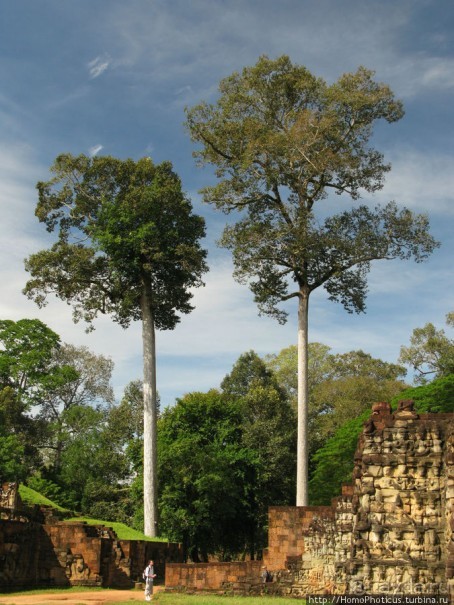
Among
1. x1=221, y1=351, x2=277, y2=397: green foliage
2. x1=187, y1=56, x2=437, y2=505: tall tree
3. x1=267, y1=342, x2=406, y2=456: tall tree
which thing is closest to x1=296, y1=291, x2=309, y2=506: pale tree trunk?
x1=187, y1=56, x2=437, y2=505: tall tree

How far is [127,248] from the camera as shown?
2734 cm

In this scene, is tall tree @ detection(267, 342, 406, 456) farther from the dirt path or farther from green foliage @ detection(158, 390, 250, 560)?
the dirt path

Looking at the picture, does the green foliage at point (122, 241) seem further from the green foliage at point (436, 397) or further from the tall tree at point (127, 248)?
the green foliage at point (436, 397)

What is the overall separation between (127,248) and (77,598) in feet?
45.6

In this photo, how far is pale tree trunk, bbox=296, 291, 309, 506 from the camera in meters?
22.0

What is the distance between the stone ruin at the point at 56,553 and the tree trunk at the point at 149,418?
341 cm

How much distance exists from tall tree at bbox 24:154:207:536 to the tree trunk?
4cm

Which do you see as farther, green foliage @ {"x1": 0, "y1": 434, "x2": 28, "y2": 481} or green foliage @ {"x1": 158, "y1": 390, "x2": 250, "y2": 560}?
green foliage @ {"x1": 0, "y1": 434, "x2": 28, "y2": 481}

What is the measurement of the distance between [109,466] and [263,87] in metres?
23.6

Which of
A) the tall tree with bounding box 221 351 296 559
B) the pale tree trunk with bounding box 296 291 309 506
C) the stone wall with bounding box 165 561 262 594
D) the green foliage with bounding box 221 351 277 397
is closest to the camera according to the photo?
the stone wall with bounding box 165 561 262 594

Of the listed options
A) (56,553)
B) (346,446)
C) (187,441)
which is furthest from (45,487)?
(56,553)

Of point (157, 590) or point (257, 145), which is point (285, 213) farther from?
point (157, 590)

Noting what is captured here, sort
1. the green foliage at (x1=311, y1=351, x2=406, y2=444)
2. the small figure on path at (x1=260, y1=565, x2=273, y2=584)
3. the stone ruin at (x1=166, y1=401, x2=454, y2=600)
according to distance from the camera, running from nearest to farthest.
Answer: the stone ruin at (x1=166, y1=401, x2=454, y2=600) < the small figure on path at (x1=260, y1=565, x2=273, y2=584) < the green foliage at (x1=311, y1=351, x2=406, y2=444)

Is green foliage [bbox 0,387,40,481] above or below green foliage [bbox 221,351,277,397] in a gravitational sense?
below
